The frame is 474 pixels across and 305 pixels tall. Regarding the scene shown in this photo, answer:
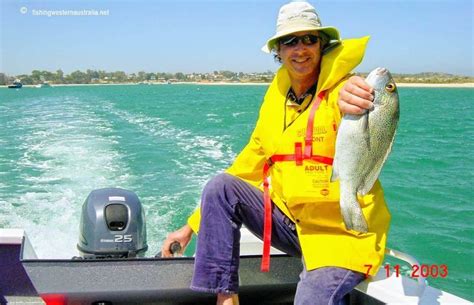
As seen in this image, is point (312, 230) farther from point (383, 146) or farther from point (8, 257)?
point (8, 257)

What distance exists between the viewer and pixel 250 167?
2.77 m

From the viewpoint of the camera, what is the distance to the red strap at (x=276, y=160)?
2385 millimetres

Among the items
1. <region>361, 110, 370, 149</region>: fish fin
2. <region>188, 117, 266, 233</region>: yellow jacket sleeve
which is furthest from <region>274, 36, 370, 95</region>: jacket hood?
<region>188, 117, 266, 233</region>: yellow jacket sleeve

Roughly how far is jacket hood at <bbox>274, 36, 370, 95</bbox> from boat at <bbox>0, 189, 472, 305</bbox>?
0.80 meters

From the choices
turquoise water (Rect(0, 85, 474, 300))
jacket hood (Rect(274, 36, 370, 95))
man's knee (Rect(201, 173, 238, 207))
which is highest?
jacket hood (Rect(274, 36, 370, 95))

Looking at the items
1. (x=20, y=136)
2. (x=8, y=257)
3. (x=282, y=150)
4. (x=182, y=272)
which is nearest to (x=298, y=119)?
(x=282, y=150)

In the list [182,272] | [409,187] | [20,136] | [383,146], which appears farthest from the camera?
→ [20,136]

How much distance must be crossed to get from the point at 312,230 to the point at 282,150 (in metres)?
0.36

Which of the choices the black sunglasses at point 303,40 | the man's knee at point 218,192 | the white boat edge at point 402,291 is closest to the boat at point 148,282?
the white boat edge at point 402,291

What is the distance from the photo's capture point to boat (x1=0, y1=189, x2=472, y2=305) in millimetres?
2530

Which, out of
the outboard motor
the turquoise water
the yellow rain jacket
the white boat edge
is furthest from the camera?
the turquoise water

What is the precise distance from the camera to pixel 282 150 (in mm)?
2508

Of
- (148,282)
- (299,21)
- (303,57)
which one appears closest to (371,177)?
(303,57)

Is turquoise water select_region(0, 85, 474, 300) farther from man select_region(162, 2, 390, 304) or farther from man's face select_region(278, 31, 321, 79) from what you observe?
man's face select_region(278, 31, 321, 79)
